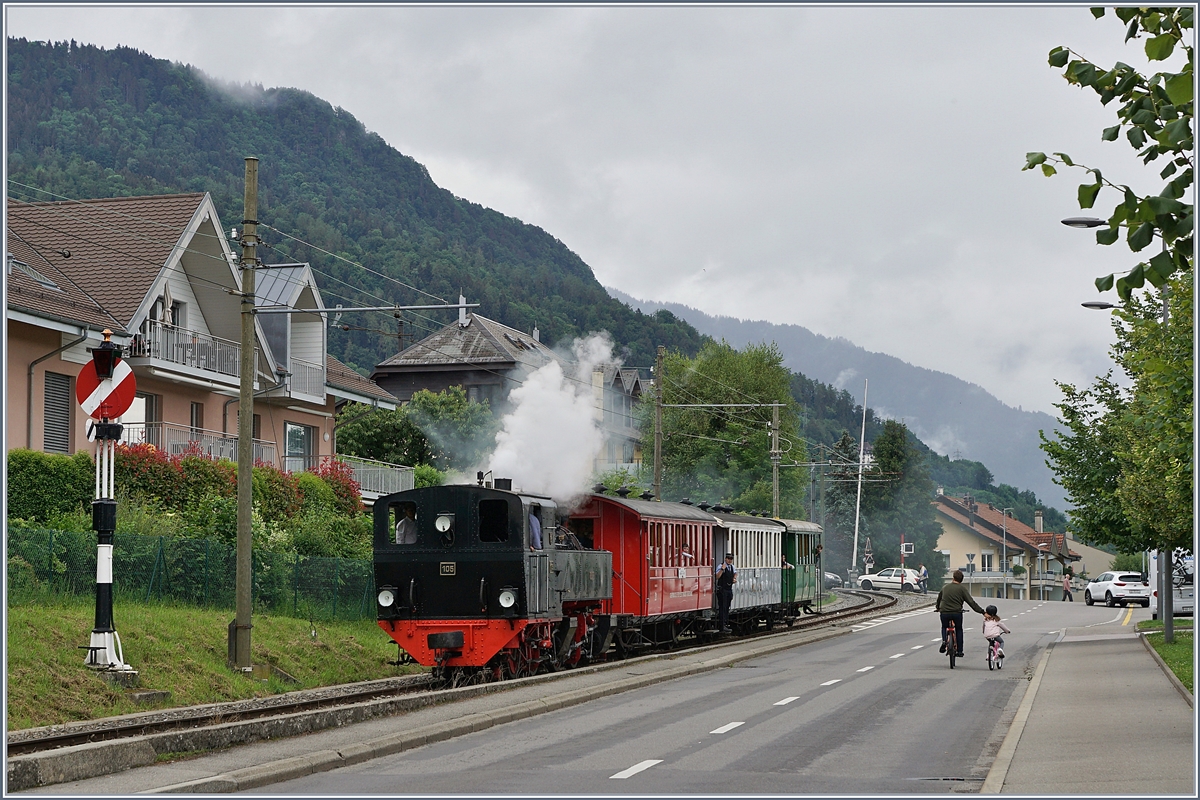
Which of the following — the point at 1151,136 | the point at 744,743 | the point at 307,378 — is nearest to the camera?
the point at 1151,136

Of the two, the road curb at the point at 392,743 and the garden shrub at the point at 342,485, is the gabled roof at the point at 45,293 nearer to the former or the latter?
the garden shrub at the point at 342,485

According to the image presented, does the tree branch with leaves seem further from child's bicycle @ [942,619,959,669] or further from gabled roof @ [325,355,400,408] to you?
gabled roof @ [325,355,400,408]

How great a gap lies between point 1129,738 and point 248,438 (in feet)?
41.2

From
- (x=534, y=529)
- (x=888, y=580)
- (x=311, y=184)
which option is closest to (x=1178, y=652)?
(x=534, y=529)

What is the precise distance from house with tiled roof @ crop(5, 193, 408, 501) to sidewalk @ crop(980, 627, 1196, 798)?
16611 mm

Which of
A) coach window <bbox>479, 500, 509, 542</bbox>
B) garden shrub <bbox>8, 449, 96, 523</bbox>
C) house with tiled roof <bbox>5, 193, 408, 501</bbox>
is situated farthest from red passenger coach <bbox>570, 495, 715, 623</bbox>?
garden shrub <bbox>8, 449, 96, 523</bbox>

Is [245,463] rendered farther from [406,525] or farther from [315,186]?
[315,186]

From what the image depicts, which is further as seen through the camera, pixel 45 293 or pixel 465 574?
pixel 45 293

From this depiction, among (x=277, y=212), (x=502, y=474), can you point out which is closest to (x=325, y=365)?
(x=502, y=474)

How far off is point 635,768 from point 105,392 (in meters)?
8.37

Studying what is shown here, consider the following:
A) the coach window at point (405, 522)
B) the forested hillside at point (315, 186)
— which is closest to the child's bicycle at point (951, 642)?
the coach window at point (405, 522)

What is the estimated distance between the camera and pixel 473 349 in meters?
59.8

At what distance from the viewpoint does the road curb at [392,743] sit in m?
10.5

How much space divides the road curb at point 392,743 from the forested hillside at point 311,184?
34562 mm
